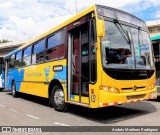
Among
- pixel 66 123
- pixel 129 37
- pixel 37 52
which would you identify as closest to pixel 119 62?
pixel 129 37

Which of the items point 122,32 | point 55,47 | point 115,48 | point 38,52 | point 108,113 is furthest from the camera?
point 38,52

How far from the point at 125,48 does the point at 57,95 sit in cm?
300

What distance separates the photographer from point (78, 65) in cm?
769

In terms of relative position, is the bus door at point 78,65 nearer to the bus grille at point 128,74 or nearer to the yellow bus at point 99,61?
the yellow bus at point 99,61

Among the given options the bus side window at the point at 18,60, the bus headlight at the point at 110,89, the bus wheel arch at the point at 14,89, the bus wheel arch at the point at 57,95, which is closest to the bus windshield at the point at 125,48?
the bus headlight at the point at 110,89

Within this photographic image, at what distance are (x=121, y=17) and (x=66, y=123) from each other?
3450mm

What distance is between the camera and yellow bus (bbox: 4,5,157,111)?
671 centimetres

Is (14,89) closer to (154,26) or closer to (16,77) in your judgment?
(16,77)

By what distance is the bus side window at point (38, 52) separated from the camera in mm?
10446

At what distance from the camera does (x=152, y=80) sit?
802 cm

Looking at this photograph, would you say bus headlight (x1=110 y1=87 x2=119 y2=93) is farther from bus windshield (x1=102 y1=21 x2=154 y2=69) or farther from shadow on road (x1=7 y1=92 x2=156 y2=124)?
shadow on road (x1=7 y1=92 x2=156 y2=124)

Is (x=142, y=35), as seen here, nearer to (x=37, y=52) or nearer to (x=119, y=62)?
(x=119, y=62)

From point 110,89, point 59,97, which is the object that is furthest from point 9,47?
point 110,89

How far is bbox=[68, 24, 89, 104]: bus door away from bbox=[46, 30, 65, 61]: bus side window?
0.54 metres
